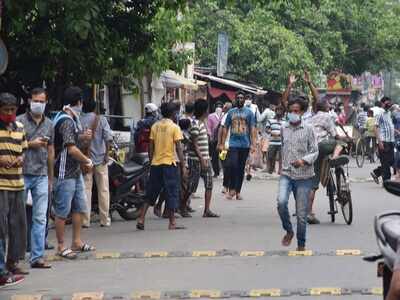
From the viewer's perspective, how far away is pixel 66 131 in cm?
1117

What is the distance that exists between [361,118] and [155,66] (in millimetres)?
18586

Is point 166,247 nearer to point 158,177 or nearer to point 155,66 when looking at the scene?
point 158,177

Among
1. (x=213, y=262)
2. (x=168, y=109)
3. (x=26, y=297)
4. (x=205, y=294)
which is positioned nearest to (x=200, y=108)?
(x=168, y=109)

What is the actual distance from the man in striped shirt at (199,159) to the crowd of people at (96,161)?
2 cm

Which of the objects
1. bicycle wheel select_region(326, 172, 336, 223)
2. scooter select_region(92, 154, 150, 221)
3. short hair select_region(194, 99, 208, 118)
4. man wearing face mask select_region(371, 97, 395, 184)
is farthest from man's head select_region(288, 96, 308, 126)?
man wearing face mask select_region(371, 97, 395, 184)

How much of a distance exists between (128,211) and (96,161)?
4.92ft

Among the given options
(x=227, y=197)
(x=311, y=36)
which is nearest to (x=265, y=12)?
(x=311, y=36)

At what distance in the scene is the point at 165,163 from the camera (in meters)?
13.8

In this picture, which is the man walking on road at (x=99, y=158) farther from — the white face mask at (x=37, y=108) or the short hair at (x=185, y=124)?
the white face mask at (x=37, y=108)

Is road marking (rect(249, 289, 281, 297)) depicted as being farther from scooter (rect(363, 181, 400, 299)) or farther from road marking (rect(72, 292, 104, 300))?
scooter (rect(363, 181, 400, 299))

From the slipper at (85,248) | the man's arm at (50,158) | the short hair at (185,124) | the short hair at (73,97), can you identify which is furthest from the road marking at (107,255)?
the short hair at (185,124)

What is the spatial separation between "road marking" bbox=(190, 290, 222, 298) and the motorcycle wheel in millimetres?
6119

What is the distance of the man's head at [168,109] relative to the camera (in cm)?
1386

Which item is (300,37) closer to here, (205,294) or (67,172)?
(67,172)
